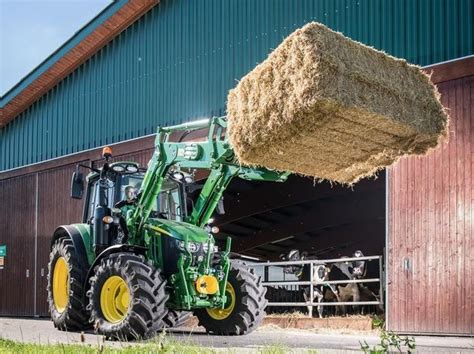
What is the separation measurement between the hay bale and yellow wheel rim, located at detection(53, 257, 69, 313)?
492 cm

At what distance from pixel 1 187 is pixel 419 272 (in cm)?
1434

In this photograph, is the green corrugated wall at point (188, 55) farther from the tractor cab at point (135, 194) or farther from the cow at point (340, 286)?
the tractor cab at point (135, 194)

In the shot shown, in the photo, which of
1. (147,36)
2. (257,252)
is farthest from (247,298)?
(257,252)

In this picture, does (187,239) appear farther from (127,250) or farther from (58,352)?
(58,352)

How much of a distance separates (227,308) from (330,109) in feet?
14.4

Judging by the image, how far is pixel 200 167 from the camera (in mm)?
10156

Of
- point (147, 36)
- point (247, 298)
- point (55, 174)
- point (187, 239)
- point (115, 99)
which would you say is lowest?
point (247, 298)

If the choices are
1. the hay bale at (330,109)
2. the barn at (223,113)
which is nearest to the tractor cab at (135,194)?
the hay bale at (330,109)

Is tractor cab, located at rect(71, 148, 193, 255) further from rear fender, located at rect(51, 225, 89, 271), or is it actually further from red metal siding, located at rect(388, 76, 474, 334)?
red metal siding, located at rect(388, 76, 474, 334)

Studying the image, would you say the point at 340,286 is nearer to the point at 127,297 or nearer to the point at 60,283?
the point at 60,283


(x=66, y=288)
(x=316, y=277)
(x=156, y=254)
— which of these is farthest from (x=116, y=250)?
(x=316, y=277)

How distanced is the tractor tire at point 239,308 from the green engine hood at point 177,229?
0.72 meters

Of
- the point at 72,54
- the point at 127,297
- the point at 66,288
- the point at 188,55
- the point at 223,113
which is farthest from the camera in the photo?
the point at 72,54

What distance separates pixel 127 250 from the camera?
10719mm
